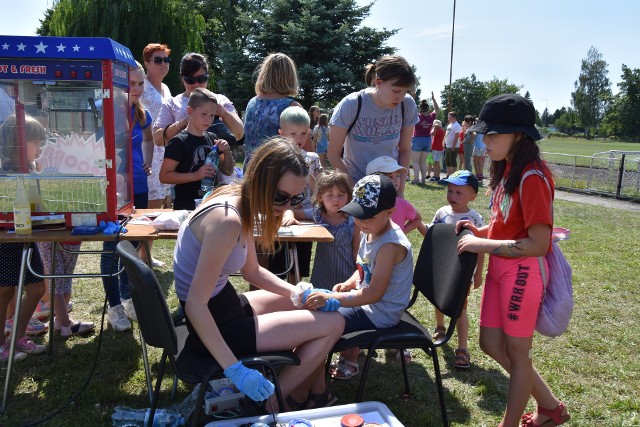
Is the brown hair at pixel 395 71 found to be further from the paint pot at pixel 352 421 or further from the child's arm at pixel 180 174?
the paint pot at pixel 352 421

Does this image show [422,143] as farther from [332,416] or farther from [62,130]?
[332,416]

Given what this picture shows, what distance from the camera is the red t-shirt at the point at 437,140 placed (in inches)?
552

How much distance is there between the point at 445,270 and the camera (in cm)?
266

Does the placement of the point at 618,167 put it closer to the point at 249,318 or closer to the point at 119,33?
the point at 249,318

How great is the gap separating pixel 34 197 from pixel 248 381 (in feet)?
5.67

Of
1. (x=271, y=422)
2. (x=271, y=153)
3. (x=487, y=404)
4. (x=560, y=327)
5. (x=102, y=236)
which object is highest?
(x=271, y=153)

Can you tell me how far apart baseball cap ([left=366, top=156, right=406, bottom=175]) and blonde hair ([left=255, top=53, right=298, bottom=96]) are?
888 millimetres

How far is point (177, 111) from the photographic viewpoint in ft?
13.9

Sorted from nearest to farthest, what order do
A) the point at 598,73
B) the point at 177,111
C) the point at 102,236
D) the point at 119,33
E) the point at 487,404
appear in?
the point at 102,236, the point at 487,404, the point at 177,111, the point at 119,33, the point at 598,73

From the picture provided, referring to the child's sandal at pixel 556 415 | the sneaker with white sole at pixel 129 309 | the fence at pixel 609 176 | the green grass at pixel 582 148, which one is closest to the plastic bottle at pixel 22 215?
the sneaker with white sole at pixel 129 309

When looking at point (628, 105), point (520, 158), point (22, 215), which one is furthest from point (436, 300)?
point (628, 105)

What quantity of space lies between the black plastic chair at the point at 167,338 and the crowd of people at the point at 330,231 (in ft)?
0.21

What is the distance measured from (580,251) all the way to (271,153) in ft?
18.5

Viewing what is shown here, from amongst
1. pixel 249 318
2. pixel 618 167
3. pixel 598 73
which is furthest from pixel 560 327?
pixel 598 73
